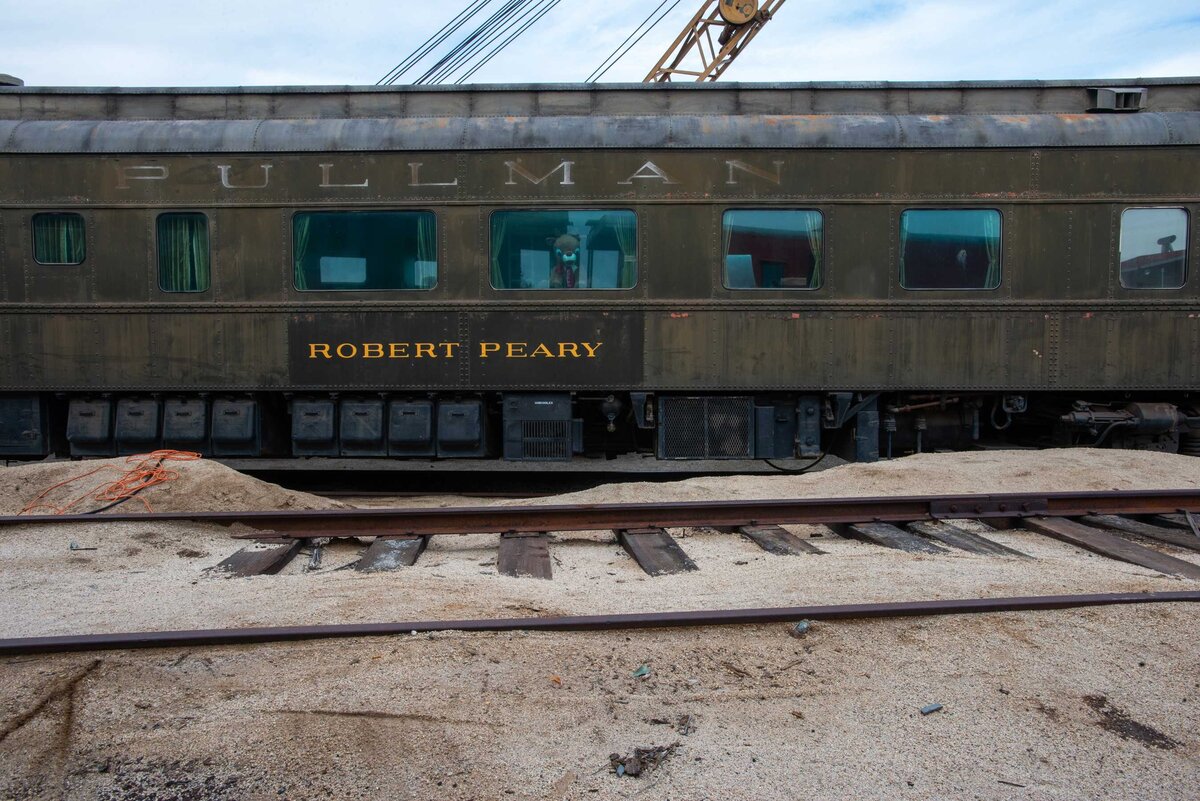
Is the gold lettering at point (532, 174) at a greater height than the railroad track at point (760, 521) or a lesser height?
greater

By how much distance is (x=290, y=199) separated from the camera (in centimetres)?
827

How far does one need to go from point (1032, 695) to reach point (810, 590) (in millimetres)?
1357

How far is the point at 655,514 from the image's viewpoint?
599 centimetres

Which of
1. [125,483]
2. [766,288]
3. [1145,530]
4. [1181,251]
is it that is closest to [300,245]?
[125,483]

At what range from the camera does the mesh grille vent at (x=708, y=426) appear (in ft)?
27.3

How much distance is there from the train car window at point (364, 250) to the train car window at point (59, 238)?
219 centimetres

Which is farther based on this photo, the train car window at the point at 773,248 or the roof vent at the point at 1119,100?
the roof vent at the point at 1119,100

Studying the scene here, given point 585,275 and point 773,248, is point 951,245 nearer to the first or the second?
point 773,248

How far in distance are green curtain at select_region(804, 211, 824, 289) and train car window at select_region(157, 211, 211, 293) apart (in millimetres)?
5985

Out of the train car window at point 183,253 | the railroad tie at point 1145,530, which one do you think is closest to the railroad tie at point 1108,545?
the railroad tie at point 1145,530

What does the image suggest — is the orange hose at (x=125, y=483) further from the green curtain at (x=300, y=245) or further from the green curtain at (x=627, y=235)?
the green curtain at (x=627, y=235)

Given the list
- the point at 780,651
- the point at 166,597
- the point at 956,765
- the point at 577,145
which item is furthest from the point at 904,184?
the point at 166,597

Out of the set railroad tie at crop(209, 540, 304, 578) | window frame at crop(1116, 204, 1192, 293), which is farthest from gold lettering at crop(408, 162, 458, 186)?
window frame at crop(1116, 204, 1192, 293)

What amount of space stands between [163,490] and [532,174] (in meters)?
4.40
